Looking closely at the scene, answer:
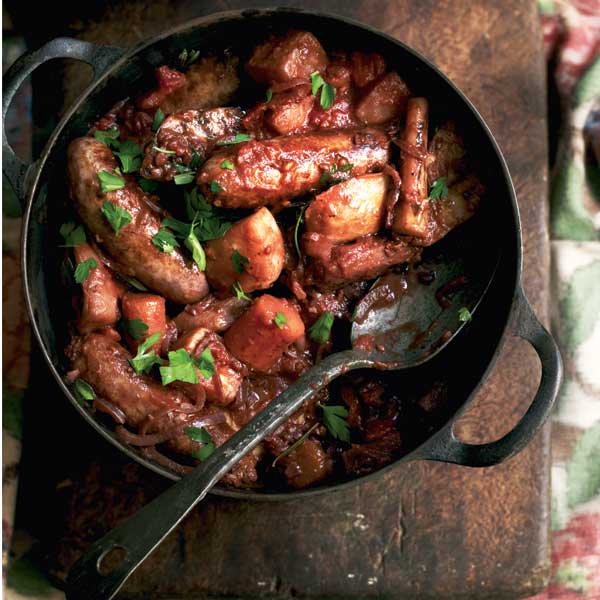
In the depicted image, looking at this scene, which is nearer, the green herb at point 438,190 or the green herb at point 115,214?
the green herb at point 115,214

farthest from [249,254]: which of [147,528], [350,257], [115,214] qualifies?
[147,528]

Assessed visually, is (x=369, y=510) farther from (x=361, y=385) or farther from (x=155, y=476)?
(x=155, y=476)

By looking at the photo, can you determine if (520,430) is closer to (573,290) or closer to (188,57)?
(573,290)

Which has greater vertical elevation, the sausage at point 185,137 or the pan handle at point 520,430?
the sausage at point 185,137

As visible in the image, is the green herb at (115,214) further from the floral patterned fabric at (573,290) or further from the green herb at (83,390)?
the floral patterned fabric at (573,290)

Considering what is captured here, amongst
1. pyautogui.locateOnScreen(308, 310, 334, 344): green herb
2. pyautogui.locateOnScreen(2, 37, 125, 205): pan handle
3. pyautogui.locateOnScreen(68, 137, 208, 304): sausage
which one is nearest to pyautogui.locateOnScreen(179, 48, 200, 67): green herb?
pyautogui.locateOnScreen(2, 37, 125, 205): pan handle

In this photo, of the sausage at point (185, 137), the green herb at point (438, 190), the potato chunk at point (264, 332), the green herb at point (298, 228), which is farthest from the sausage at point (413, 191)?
the sausage at point (185, 137)
